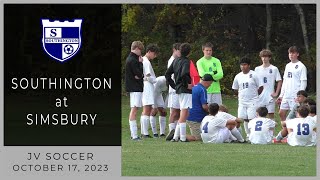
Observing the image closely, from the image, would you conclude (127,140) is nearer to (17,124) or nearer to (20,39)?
(17,124)

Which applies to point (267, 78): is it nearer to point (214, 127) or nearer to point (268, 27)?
point (214, 127)

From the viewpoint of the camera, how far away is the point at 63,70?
99.4 ft

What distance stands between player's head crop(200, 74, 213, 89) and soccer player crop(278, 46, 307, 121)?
195 centimetres

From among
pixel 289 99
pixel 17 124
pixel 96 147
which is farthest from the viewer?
pixel 17 124

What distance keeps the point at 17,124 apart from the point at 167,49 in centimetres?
1548

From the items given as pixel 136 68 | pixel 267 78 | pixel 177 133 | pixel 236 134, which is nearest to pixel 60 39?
pixel 136 68

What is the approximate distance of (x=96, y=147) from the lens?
1905cm

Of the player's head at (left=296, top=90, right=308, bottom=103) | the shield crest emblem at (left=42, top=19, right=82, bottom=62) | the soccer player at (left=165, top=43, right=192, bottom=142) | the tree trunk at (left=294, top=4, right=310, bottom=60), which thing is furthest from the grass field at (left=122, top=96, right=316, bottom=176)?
the tree trunk at (left=294, top=4, right=310, bottom=60)

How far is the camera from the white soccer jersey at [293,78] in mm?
21891

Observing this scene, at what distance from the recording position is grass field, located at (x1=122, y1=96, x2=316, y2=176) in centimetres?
1545

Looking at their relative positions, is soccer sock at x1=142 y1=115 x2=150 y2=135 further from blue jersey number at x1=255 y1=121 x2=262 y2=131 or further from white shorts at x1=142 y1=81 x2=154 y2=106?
blue jersey number at x1=255 y1=121 x2=262 y2=131

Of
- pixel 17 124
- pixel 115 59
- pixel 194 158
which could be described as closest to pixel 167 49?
pixel 115 59

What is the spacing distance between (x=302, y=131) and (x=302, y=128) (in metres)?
0.06

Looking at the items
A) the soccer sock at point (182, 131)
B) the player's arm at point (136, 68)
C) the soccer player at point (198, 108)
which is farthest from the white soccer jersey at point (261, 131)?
the player's arm at point (136, 68)
